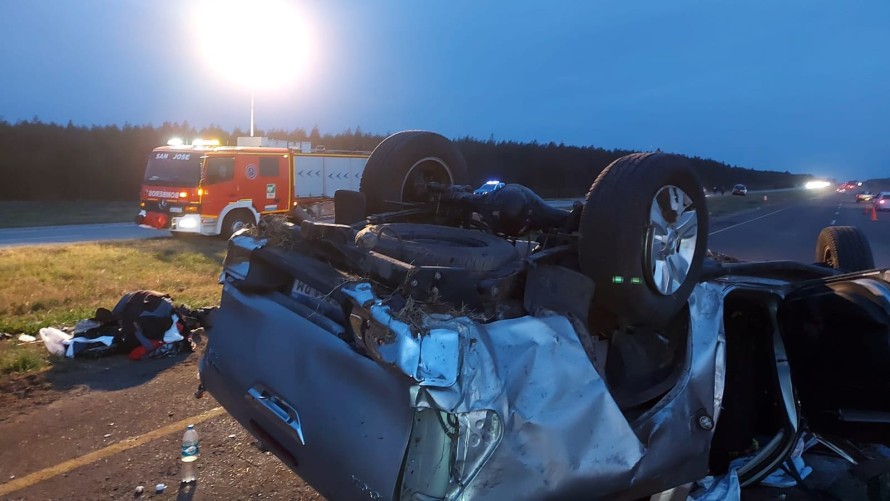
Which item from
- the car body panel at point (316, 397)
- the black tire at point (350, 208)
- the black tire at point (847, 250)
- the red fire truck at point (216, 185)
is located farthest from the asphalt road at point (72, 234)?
the black tire at point (847, 250)

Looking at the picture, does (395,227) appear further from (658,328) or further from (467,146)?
(467,146)

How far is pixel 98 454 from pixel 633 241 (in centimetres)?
327

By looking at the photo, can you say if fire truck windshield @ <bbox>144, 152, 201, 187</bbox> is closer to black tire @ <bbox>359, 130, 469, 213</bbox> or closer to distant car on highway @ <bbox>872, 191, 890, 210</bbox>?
black tire @ <bbox>359, 130, 469, 213</bbox>

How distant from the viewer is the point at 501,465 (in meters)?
1.99

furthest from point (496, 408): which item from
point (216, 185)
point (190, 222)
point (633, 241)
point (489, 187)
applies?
point (216, 185)

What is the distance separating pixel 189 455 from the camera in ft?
11.3

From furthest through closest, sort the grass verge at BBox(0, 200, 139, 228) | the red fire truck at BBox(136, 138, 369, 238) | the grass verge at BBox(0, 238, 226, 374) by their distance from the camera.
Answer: the grass verge at BBox(0, 200, 139, 228) → the red fire truck at BBox(136, 138, 369, 238) → the grass verge at BBox(0, 238, 226, 374)

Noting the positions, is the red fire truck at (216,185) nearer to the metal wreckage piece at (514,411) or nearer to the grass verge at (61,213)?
the grass verge at (61,213)

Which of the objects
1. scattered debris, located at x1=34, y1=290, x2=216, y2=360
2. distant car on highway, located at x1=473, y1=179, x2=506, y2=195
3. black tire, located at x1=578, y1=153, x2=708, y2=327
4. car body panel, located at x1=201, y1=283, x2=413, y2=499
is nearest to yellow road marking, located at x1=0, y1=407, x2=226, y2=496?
car body panel, located at x1=201, y1=283, x2=413, y2=499

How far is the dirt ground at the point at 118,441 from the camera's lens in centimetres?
347

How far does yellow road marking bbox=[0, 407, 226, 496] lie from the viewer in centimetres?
349

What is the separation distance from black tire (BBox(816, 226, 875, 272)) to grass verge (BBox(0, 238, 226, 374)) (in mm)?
6388

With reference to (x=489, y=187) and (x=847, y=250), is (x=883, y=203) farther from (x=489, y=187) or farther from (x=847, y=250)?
(x=489, y=187)

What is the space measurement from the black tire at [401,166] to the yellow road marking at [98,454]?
1.88 m
